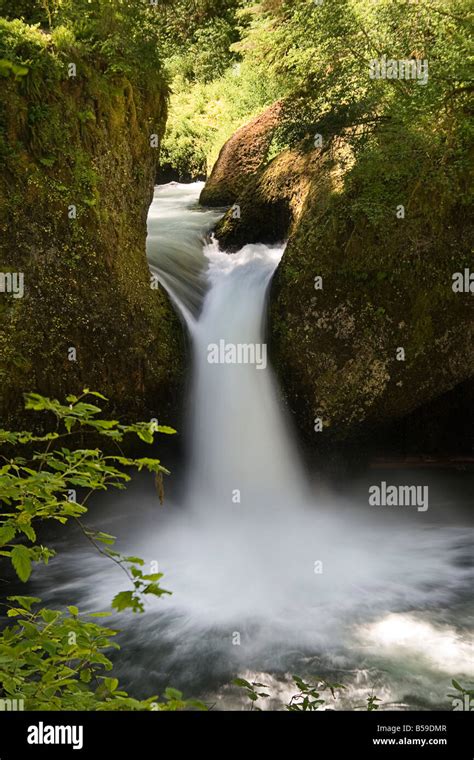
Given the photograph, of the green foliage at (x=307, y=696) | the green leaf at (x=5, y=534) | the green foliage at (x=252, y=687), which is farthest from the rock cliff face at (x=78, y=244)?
the green leaf at (x=5, y=534)

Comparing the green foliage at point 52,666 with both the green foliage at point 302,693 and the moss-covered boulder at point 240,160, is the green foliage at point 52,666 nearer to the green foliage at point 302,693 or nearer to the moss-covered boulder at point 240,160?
the green foliage at point 302,693

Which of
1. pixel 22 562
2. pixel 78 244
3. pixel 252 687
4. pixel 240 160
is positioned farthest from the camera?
pixel 240 160

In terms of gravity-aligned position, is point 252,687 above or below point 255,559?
above

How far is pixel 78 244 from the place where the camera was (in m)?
6.48

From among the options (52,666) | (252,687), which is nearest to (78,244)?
(252,687)

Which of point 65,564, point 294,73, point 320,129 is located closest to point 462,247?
point 320,129

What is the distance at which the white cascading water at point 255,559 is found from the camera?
5098 millimetres

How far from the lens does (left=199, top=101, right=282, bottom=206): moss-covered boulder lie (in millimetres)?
11773

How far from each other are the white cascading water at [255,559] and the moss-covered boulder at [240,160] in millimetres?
2511

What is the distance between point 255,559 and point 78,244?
12.1 ft

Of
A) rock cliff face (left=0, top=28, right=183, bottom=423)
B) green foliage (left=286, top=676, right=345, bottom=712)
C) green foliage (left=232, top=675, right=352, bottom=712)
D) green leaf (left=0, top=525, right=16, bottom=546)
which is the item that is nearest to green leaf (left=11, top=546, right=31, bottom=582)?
green leaf (left=0, top=525, right=16, bottom=546)

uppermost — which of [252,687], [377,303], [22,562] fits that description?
[377,303]

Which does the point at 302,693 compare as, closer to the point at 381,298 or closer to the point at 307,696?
the point at 307,696
